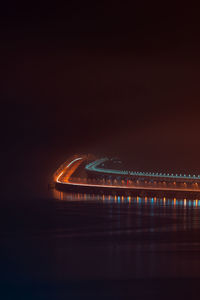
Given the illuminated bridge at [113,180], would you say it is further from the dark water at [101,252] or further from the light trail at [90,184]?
the dark water at [101,252]

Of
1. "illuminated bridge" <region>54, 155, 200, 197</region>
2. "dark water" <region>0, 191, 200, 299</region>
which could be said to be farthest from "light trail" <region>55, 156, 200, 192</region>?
"dark water" <region>0, 191, 200, 299</region>

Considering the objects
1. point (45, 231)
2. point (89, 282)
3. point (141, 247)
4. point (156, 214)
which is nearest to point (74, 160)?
point (156, 214)

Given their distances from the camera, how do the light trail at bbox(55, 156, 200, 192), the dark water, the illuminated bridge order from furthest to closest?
the illuminated bridge → the light trail at bbox(55, 156, 200, 192) → the dark water

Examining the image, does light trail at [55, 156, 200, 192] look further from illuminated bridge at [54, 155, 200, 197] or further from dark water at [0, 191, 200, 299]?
dark water at [0, 191, 200, 299]

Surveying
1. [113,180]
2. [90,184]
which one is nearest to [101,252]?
[90,184]

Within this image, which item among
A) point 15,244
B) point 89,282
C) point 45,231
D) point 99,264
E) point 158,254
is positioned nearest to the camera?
point 89,282

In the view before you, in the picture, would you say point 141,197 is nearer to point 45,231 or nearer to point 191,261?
point 45,231
